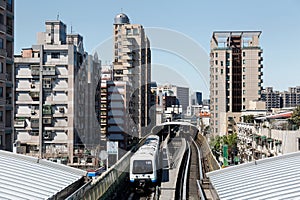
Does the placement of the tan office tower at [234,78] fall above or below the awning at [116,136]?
above

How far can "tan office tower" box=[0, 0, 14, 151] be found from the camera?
64.9 ft

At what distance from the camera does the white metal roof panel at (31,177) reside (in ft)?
22.7

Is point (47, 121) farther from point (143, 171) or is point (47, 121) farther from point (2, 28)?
point (143, 171)

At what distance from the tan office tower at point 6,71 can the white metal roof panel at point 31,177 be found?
33.6ft

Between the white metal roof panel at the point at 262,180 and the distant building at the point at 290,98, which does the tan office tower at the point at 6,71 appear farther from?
the distant building at the point at 290,98

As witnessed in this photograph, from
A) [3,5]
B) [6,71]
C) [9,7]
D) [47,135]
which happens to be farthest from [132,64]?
[3,5]

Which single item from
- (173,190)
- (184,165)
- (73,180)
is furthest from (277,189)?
(184,165)

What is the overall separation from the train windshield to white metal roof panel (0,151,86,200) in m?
8.09

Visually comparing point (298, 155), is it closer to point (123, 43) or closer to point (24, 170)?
point (24, 170)

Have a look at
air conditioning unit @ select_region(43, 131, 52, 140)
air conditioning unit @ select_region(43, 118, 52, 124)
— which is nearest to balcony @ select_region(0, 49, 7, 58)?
air conditioning unit @ select_region(43, 118, 52, 124)

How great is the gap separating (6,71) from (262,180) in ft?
55.7

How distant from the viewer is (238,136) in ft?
123

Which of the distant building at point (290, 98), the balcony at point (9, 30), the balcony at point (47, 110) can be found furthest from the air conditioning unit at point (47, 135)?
the distant building at point (290, 98)

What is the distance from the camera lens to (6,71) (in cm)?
2098
